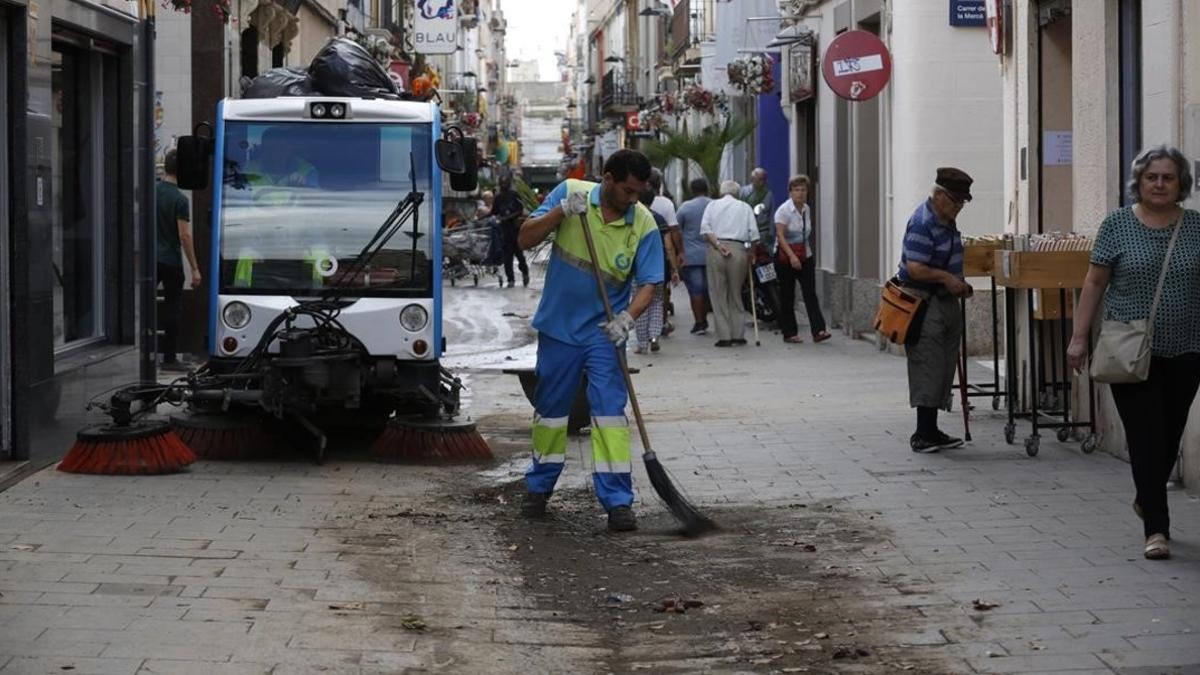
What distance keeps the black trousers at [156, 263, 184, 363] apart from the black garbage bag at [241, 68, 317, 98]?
14.5 feet

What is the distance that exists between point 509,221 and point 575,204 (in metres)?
26.2

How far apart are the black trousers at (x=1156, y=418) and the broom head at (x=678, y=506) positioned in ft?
6.95

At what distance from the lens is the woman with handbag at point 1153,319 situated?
830cm

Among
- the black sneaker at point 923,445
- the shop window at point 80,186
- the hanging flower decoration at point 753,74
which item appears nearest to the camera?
the black sneaker at point 923,445

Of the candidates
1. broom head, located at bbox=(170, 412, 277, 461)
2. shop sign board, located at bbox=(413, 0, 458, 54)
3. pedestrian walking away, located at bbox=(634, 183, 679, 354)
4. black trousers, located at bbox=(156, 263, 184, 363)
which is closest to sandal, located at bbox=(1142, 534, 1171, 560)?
broom head, located at bbox=(170, 412, 277, 461)

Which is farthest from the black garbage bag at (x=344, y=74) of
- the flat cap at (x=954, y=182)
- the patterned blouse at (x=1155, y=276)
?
the patterned blouse at (x=1155, y=276)

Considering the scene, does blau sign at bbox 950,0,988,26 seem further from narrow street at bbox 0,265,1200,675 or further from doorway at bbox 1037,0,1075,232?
narrow street at bbox 0,265,1200,675

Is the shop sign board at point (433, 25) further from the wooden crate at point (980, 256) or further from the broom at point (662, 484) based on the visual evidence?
the broom at point (662, 484)

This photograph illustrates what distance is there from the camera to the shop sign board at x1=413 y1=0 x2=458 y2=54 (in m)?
43.3

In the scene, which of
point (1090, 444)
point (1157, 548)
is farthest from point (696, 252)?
point (1157, 548)

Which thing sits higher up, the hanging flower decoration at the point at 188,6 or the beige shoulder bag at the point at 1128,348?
the hanging flower decoration at the point at 188,6

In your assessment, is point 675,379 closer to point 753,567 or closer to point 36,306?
point 36,306

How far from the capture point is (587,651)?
23.1ft

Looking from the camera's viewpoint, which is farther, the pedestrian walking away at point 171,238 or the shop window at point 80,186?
the pedestrian walking away at point 171,238
